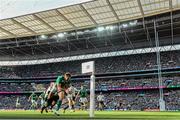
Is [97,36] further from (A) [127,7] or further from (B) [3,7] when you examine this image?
(B) [3,7]

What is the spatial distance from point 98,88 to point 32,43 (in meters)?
14.8

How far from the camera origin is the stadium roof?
112 feet

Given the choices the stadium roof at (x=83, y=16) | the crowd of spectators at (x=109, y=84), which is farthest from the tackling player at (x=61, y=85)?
the crowd of spectators at (x=109, y=84)

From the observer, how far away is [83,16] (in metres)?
37.5

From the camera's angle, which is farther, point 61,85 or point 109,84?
point 109,84

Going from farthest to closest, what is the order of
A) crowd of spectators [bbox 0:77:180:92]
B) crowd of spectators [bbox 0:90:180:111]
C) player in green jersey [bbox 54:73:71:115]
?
1. crowd of spectators [bbox 0:77:180:92]
2. crowd of spectators [bbox 0:90:180:111]
3. player in green jersey [bbox 54:73:71:115]

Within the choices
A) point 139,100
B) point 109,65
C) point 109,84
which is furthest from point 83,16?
point 109,65

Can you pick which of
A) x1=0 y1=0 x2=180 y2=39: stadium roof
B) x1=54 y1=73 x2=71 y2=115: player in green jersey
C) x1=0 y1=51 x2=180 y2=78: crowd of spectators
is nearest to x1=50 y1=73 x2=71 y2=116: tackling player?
x1=54 y1=73 x2=71 y2=115: player in green jersey

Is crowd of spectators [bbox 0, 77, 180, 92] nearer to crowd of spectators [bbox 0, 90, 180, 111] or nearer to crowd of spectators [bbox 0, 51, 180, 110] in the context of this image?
crowd of spectators [bbox 0, 51, 180, 110]

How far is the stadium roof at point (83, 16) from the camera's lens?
34.0 metres

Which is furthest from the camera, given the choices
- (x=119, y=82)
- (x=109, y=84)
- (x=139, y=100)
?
(x=109, y=84)

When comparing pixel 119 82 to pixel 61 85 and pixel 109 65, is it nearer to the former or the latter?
pixel 109 65

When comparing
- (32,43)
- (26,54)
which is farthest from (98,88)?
(26,54)

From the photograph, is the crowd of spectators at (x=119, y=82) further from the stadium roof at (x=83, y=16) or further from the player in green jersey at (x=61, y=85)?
the player in green jersey at (x=61, y=85)
